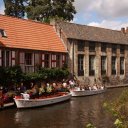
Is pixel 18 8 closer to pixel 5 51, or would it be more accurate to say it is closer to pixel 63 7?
pixel 63 7

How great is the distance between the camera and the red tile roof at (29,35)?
3319cm

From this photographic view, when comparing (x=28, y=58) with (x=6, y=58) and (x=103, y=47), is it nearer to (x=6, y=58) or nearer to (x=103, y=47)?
(x=6, y=58)

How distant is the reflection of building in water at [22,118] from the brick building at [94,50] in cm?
1712

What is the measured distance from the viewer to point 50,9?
55.8 meters

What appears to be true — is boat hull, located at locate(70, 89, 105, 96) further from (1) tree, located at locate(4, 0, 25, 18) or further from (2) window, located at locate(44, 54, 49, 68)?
(1) tree, located at locate(4, 0, 25, 18)

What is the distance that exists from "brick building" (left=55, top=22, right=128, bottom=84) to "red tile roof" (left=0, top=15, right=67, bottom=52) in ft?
4.80

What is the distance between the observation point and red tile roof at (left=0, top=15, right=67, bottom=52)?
Answer: 3319 cm

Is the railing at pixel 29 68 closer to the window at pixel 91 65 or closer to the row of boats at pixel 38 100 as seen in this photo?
the row of boats at pixel 38 100

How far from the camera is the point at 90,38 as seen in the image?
1700 inches

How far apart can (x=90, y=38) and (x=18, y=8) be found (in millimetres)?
20835

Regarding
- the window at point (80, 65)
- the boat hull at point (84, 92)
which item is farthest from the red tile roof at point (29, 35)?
the boat hull at point (84, 92)

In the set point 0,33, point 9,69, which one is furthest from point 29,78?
point 0,33

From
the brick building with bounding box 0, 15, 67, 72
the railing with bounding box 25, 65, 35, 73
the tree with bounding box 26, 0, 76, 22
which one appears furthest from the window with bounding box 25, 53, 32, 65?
the tree with bounding box 26, 0, 76, 22

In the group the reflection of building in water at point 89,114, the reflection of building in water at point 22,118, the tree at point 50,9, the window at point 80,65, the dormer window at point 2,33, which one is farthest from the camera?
the tree at point 50,9
